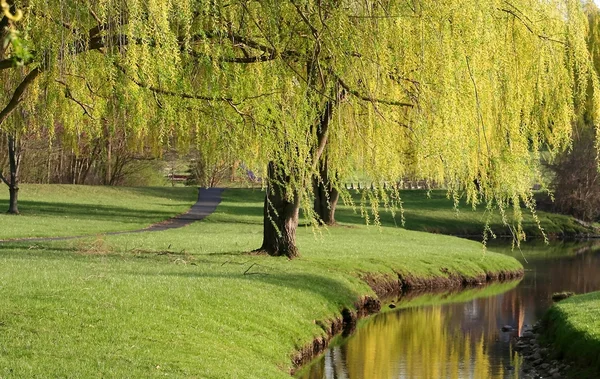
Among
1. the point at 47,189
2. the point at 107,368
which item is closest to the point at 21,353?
the point at 107,368

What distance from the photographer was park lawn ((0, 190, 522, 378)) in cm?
1159

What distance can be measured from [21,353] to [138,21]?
4224 millimetres

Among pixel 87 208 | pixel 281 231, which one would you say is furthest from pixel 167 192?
pixel 281 231

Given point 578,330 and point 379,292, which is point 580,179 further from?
point 578,330

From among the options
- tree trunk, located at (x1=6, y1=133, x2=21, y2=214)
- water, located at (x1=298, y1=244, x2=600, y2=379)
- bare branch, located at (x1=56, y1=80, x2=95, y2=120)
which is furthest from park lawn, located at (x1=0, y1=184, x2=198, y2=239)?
bare branch, located at (x1=56, y1=80, x2=95, y2=120)

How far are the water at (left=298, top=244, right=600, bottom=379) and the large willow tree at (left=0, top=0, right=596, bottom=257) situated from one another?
4691 millimetres

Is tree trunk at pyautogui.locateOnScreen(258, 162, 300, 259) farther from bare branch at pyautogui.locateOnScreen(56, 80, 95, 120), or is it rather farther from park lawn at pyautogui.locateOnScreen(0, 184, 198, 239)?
bare branch at pyautogui.locateOnScreen(56, 80, 95, 120)

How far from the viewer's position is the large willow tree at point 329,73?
34.3 ft

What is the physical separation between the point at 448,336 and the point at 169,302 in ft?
26.9

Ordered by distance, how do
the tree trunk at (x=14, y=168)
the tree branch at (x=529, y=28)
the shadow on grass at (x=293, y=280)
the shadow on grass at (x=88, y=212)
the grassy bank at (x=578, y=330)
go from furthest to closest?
the shadow on grass at (x=88, y=212) < the tree trunk at (x=14, y=168) < the shadow on grass at (x=293, y=280) < the grassy bank at (x=578, y=330) < the tree branch at (x=529, y=28)

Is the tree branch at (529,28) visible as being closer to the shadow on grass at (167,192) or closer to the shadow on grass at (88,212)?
the shadow on grass at (88,212)

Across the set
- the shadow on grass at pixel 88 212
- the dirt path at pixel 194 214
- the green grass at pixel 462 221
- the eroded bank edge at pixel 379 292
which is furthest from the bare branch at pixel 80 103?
the green grass at pixel 462 221

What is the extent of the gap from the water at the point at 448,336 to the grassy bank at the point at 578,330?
93 cm

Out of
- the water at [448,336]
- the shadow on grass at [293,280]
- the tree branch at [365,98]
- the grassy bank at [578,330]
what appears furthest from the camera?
the shadow on grass at [293,280]
